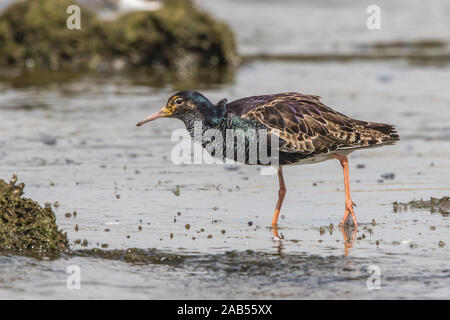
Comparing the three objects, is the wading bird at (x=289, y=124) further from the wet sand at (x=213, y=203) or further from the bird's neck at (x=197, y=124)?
the wet sand at (x=213, y=203)

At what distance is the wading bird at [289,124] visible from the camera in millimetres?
9891

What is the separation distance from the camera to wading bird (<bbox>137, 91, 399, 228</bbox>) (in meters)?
9.89

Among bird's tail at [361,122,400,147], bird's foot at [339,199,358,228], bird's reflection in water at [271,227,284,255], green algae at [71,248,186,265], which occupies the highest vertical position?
bird's tail at [361,122,400,147]

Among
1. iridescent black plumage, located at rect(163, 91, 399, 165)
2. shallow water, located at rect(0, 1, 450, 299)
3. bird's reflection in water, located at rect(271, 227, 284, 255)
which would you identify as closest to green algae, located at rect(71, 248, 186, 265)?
shallow water, located at rect(0, 1, 450, 299)

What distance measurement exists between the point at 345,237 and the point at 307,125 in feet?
5.03

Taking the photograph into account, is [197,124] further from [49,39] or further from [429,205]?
[49,39]

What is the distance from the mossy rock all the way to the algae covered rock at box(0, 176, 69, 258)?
14547mm

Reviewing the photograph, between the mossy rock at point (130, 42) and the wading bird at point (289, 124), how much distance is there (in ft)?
41.9

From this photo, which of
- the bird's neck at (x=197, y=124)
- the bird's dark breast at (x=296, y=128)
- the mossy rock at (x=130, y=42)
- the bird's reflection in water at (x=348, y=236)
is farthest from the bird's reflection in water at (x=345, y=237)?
the mossy rock at (x=130, y=42)

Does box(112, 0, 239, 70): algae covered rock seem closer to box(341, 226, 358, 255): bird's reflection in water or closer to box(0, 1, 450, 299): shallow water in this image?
box(0, 1, 450, 299): shallow water
